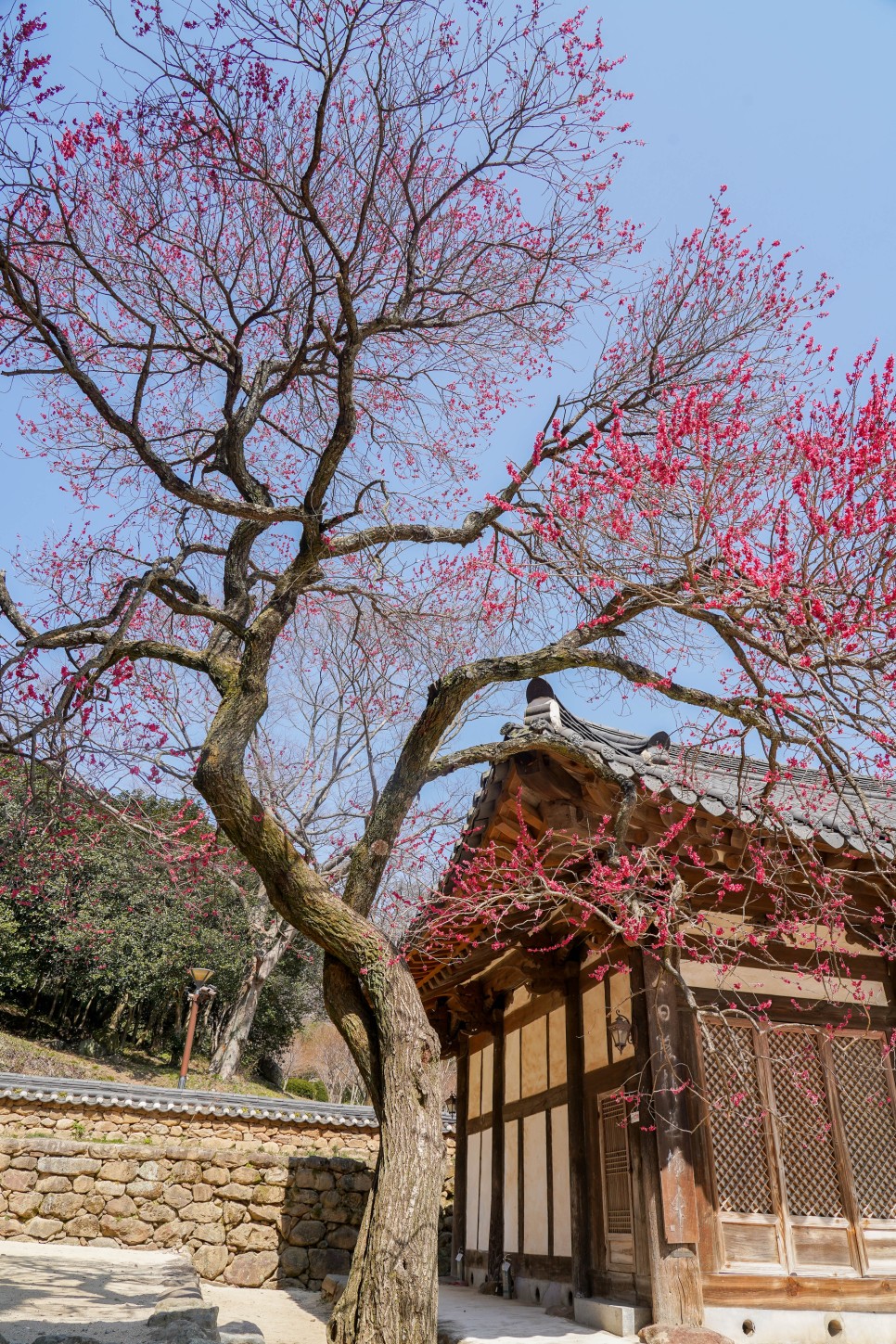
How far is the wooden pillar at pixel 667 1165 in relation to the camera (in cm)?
497

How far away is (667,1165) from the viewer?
520 centimetres

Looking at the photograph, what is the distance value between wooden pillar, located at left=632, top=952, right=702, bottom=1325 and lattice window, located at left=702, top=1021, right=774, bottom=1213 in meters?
0.24

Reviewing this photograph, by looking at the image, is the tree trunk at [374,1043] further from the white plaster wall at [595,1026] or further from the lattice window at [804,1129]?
the lattice window at [804,1129]

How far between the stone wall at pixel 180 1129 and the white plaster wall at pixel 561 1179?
714cm

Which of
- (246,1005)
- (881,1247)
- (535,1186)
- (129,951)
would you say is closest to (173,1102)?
(246,1005)

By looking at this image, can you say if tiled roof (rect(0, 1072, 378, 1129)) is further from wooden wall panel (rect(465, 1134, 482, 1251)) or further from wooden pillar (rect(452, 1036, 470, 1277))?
wooden wall panel (rect(465, 1134, 482, 1251))

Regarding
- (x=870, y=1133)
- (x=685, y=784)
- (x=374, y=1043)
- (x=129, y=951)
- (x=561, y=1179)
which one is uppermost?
(x=129, y=951)

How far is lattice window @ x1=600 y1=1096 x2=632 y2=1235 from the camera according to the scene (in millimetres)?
5758

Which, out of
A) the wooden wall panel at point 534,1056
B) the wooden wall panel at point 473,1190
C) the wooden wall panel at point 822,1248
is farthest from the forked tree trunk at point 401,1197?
the wooden wall panel at point 473,1190

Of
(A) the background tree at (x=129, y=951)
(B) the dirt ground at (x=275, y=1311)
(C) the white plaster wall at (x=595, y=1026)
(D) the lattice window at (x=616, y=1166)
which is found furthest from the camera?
(A) the background tree at (x=129, y=951)

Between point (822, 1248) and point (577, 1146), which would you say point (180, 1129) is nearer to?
point (577, 1146)

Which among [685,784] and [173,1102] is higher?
[685,784]

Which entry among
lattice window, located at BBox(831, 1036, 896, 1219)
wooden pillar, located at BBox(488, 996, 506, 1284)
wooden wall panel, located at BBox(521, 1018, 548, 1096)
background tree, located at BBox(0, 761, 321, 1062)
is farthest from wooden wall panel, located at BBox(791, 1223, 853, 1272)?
background tree, located at BBox(0, 761, 321, 1062)

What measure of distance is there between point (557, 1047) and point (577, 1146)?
2.84 ft
